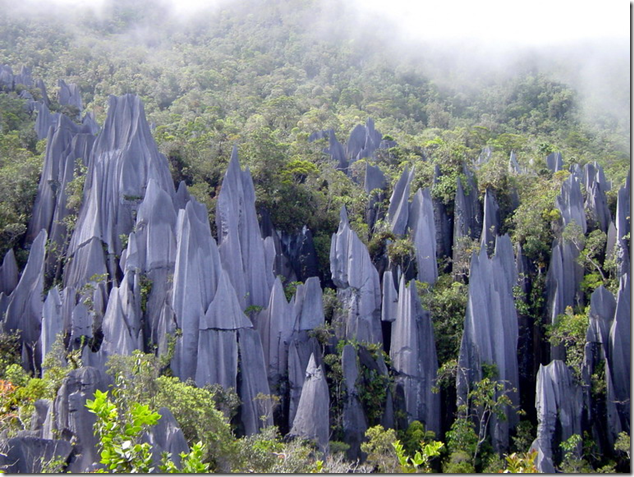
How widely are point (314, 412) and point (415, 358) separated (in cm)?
454

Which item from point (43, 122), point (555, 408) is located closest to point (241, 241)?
point (555, 408)

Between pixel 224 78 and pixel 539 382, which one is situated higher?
pixel 224 78

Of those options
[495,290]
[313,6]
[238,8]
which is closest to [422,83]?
[313,6]

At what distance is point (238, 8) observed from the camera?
8600 cm

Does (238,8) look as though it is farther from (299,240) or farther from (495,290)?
(495,290)

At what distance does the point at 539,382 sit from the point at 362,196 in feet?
40.1

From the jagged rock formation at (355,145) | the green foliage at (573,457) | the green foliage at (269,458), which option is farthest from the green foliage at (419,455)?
the jagged rock formation at (355,145)

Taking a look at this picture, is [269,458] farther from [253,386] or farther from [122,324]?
[122,324]

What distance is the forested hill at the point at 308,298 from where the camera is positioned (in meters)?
15.8

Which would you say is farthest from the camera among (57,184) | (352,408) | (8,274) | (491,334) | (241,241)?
(57,184)

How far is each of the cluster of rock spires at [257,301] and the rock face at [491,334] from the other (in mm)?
49

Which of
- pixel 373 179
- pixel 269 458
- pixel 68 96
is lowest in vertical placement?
pixel 269 458

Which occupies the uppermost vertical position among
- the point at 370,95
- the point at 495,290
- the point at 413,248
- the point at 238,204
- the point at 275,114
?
the point at 370,95

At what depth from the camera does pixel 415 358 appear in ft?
66.7
